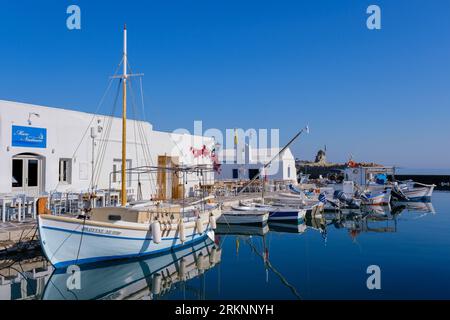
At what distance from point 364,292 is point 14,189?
15.6 m

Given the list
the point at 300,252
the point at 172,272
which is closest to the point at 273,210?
the point at 300,252

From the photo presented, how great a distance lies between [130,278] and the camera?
1266 cm

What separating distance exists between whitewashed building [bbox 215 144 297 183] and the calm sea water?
20.0 metres

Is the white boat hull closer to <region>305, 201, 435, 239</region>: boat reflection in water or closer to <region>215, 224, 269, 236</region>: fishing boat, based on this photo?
<region>215, 224, 269, 236</region>: fishing boat

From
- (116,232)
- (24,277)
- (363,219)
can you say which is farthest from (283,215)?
(24,277)

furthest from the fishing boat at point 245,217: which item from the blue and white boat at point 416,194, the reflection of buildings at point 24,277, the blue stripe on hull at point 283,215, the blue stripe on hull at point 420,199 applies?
the blue stripe on hull at point 420,199

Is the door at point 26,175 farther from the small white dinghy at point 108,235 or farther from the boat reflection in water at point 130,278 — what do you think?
the boat reflection in water at point 130,278

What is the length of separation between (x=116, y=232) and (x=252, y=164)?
29.6 m

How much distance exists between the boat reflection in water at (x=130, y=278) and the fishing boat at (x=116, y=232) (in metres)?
0.43

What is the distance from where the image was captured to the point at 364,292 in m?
11.2

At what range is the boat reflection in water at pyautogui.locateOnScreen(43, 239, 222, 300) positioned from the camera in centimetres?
1105

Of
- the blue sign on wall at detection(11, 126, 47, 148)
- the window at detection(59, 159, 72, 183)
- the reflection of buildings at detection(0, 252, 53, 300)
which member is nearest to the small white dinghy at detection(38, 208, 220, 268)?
the reflection of buildings at detection(0, 252, 53, 300)

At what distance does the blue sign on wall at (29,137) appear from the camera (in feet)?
59.9
